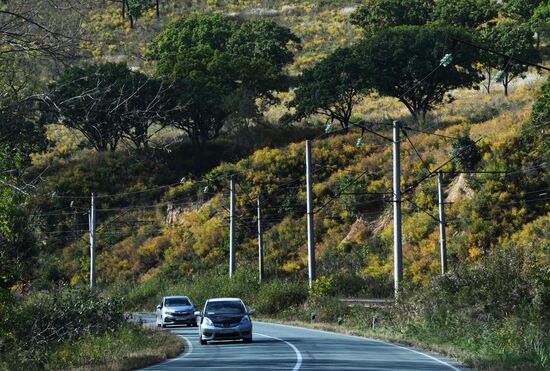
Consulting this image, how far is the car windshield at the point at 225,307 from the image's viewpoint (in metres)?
34.8

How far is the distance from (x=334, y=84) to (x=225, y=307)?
1836 inches

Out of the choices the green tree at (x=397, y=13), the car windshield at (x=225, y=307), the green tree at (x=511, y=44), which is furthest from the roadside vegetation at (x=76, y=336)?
the green tree at (x=397, y=13)

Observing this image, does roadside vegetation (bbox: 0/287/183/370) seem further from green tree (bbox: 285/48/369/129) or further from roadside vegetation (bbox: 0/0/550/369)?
green tree (bbox: 285/48/369/129)

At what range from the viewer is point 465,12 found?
111m

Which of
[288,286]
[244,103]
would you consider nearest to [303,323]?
[288,286]

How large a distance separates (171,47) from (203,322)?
89.2 metres

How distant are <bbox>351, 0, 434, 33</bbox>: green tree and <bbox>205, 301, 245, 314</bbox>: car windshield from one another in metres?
78.7

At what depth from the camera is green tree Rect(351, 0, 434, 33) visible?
11068 centimetres

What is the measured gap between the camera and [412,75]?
254ft

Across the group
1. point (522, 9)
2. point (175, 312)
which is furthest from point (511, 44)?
point (175, 312)

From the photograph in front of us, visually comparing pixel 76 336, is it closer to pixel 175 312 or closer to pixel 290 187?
pixel 175 312

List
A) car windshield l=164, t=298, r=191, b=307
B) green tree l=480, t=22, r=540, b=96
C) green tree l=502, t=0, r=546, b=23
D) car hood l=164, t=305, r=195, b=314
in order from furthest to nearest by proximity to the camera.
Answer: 1. green tree l=502, t=0, r=546, b=23
2. green tree l=480, t=22, r=540, b=96
3. car windshield l=164, t=298, r=191, b=307
4. car hood l=164, t=305, r=195, b=314

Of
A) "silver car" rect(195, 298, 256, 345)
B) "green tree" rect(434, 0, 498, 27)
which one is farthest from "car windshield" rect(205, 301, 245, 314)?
"green tree" rect(434, 0, 498, 27)

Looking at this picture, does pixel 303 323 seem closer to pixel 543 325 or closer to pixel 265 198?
pixel 543 325
